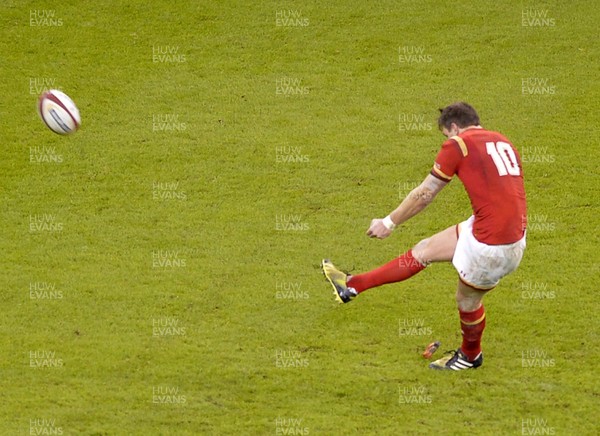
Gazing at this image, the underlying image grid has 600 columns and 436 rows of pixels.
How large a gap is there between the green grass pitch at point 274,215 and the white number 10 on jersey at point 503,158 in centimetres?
190

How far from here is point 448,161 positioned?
9.31 m

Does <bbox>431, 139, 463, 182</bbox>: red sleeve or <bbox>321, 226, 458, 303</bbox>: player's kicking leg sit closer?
<bbox>431, 139, 463, 182</bbox>: red sleeve

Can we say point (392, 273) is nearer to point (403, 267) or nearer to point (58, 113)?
point (403, 267)

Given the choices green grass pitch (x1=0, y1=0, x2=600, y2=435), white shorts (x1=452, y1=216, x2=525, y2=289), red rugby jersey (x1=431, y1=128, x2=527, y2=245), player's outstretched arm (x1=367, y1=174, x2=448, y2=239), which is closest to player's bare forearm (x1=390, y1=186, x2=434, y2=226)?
player's outstretched arm (x1=367, y1=174, x2=448, y2=239)

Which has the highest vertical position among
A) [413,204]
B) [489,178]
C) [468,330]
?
[489,178]

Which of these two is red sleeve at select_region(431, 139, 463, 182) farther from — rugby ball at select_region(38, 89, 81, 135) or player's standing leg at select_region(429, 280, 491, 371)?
rugby ball at select_region(38, 89, 81, 135)

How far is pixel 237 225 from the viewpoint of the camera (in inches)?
507

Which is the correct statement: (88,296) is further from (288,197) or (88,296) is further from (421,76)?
(421,76)

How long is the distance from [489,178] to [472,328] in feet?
4.64

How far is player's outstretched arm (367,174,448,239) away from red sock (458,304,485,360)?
101 cm

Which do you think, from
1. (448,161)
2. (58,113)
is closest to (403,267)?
(448,161)

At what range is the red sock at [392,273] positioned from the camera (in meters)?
9.98

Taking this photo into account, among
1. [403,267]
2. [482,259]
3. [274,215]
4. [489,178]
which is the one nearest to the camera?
[489,178]

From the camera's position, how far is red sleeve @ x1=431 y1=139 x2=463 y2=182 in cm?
930
